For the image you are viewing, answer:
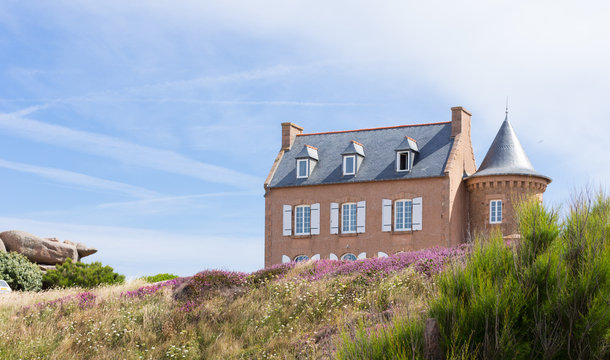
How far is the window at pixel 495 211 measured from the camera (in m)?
32.2

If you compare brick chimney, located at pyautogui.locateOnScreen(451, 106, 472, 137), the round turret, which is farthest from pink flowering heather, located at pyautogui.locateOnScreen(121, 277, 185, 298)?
brick chimney, located at pyautogui.locateOnScreen(451, 106, 472, 137)

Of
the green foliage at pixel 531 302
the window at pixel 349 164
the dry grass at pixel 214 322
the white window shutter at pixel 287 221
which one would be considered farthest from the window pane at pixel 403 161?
the green foliage at pixel 531 302

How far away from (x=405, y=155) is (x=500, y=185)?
4829mm

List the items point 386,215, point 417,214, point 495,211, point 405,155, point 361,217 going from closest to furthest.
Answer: point 417,214 → point 495,211 → point 386,215 → point 361,217 → point 405,155

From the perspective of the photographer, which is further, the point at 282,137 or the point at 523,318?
the point at 282,137

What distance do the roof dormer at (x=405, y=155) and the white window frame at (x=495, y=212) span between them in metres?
4.32

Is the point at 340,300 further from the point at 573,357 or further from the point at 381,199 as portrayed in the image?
the point at 381,199

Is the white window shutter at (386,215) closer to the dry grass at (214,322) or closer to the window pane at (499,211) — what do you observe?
the window pane at (499,211)

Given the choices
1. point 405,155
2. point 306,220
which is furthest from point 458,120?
point 306,220

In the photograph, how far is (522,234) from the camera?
9516 mm

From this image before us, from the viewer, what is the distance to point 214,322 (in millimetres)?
14820

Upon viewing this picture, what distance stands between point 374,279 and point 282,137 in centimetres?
2333

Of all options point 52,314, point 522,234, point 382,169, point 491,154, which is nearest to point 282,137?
point 382,169

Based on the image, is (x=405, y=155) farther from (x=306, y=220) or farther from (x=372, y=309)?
(x=372, y=309)
